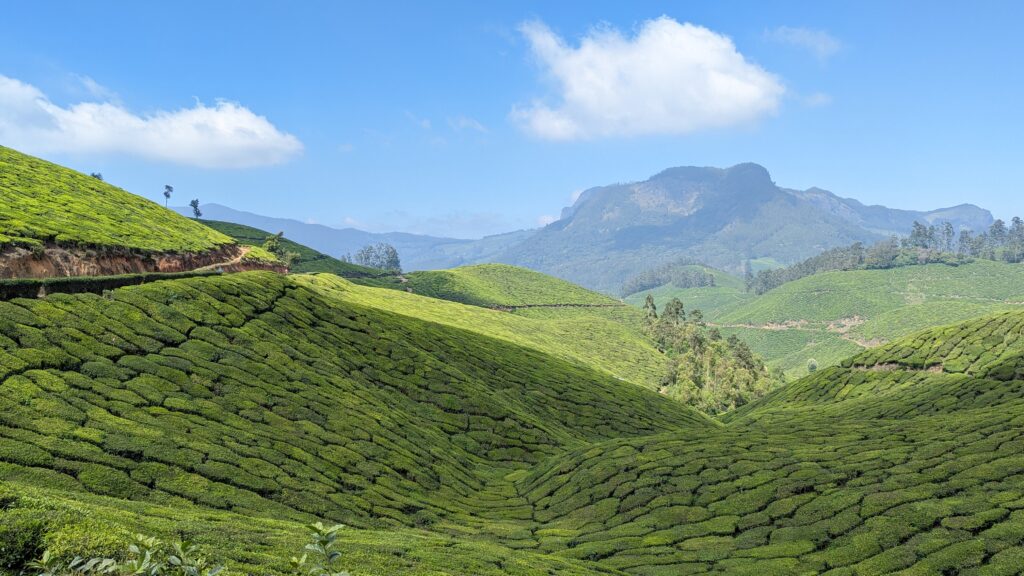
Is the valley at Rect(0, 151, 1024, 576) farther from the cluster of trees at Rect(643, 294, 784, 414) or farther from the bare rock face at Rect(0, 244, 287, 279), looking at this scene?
the cluster of trees at Rect(643, 294, 784, 414)

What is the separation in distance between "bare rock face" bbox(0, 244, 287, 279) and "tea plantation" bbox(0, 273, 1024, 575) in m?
17.1

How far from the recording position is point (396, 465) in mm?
42438

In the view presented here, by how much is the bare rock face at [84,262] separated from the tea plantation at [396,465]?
17077 millimetres

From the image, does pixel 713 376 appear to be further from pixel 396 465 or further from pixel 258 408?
pixel 258 408

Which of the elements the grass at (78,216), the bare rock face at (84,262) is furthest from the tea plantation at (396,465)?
the grass at (78,216)

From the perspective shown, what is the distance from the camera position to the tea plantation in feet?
85.2

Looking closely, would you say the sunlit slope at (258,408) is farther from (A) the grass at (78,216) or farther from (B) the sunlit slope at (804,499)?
(A) the grass at (78,216)

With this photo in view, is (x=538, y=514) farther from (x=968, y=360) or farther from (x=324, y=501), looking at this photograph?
(x=968, y=360)

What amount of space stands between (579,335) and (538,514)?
122151 millimetres

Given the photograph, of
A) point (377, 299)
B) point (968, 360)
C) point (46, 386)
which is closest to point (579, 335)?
point (377, 299)

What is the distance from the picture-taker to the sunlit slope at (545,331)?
396 ft

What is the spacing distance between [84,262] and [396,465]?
46.4 meters

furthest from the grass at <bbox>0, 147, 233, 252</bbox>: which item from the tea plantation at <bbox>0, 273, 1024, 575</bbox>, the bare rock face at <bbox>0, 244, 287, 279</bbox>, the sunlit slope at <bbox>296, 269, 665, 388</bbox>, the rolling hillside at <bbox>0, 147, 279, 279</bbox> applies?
the sunlit slope at <bbox>296, 269, 665, 388</bbox>

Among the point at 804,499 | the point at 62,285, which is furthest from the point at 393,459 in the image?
the point at 804,499
